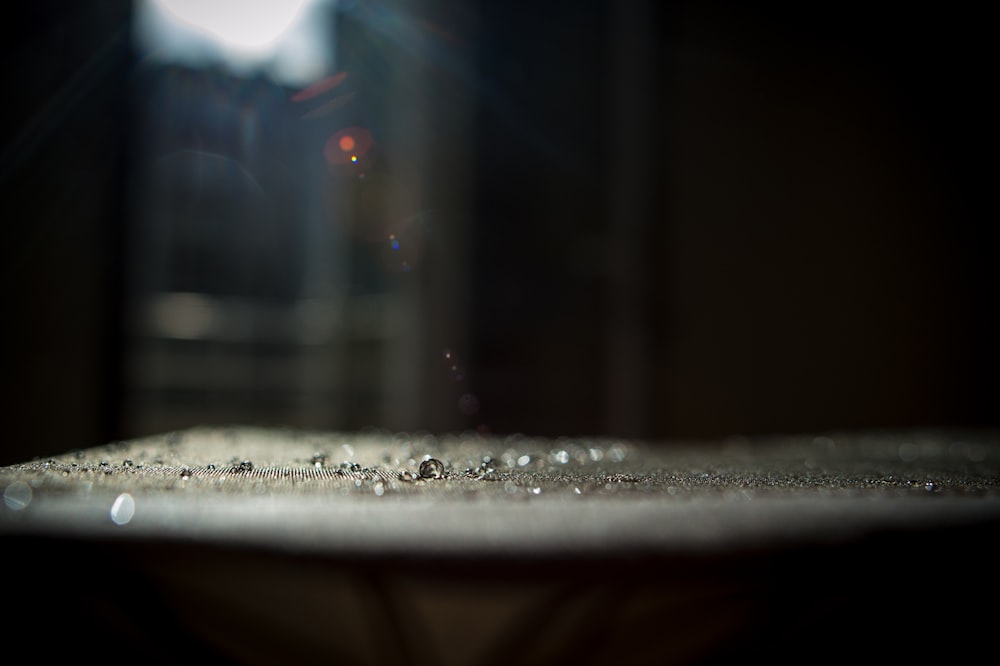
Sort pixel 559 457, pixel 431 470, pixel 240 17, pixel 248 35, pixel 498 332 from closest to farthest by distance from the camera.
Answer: pixel 431 470
pixel 559 457
pixel 240 17
pixel 498 332
pixel 248 35

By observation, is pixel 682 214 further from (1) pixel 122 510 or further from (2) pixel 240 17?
(1) pixel 122 510

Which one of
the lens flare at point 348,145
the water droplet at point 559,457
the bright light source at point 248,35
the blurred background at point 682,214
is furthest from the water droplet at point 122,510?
the lens flare at point 348,145

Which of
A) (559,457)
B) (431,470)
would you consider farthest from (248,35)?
(431,470)

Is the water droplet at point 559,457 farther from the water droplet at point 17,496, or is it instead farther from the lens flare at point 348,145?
the lens flare at point 348,145

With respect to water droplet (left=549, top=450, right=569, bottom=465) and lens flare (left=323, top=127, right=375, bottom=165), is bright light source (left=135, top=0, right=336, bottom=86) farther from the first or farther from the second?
water droplet (left=549, top=450, right=569, bottom=465)

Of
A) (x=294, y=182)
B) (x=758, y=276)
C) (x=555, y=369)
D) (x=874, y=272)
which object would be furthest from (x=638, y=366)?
(x=294, y=182)

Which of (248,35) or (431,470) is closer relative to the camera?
(431,470)

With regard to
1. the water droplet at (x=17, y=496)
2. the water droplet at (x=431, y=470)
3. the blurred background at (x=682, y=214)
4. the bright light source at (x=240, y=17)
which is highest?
the bright light source at (x=240, y=17)

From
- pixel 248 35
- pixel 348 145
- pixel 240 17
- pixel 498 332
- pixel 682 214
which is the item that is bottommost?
pixel 498 332
